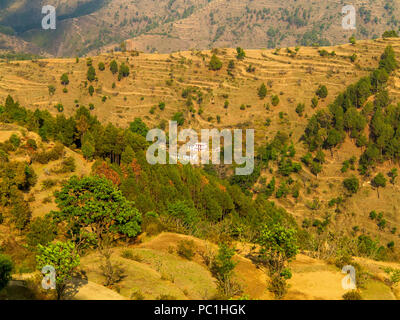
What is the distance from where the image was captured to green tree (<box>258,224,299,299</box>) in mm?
31142

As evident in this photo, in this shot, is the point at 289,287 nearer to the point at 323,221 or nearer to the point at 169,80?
the point at 323,221

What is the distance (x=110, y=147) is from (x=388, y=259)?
46844 mm

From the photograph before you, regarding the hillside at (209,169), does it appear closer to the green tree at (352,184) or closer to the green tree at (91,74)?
the green tree at (352,184)

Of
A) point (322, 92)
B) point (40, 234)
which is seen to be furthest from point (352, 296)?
point (322, 92)

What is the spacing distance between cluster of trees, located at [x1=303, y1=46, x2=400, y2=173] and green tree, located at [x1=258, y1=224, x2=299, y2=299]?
6869 cm

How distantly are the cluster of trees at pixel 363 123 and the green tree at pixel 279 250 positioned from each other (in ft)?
225

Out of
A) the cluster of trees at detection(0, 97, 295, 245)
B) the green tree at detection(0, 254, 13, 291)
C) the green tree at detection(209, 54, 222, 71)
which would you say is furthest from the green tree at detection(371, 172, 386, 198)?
the green tree at detection(0, 254, 13, 291)

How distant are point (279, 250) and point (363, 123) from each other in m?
77.6

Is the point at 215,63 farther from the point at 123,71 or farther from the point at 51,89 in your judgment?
the point at 51,89

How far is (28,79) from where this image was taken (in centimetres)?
13750

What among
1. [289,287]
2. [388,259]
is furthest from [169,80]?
[289,287]

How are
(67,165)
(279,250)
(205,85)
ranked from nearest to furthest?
(279,250), (67,165), (205,85)

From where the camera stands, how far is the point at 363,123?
321ft

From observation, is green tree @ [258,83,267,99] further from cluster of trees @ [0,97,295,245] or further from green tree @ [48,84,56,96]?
green tree @ [48,84,56,96]
